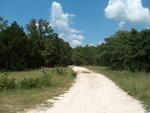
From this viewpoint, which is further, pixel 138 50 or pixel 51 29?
pixel 51 29

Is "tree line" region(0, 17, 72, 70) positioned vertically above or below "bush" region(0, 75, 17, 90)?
above

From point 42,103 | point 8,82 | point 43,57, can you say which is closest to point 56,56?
point 43,57

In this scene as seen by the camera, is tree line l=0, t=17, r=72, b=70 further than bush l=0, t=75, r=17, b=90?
Yes

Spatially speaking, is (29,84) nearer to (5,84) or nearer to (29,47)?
(5,84)

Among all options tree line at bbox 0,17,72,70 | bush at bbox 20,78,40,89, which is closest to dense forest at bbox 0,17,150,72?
tree line at bbox 0,17,72,70

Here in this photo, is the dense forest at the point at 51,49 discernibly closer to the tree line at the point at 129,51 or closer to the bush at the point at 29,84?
the tree line at the point at 129,51

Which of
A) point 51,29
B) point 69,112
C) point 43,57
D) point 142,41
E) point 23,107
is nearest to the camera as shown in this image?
point 69,112

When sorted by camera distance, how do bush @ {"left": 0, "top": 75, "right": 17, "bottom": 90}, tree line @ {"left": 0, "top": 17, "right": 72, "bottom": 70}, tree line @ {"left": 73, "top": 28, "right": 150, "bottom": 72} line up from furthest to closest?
tree line @ {"left": 0, "top": 17, "right": 72, "bottom": 70} < tree line @ {"left": 73, "top": 28, "right": 150, "bottom": 72} < bush @ {"left": 0, "top": 75, "right": 17, "bottom": 90}

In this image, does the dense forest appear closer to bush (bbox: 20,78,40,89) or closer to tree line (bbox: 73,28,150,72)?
tree line (bbox: 73,28,150,72)

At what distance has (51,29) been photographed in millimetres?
115000

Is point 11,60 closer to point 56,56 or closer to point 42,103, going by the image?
point 56,56

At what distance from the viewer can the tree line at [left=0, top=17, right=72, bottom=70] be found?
7619 cm

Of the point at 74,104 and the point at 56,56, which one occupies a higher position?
the point at 56,56

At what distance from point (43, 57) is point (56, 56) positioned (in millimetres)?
7746
